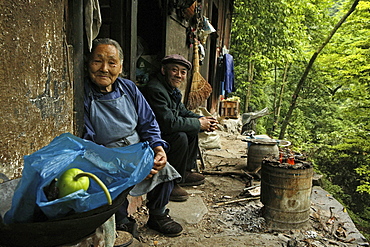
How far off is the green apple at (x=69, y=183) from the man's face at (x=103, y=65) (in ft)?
4.66

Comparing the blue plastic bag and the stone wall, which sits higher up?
the stone wall

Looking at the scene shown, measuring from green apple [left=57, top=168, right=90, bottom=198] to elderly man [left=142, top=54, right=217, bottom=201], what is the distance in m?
2.42

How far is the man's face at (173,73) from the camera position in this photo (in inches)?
150

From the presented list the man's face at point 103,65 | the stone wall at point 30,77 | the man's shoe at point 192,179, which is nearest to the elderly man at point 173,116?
the man's shoe at point 192,179

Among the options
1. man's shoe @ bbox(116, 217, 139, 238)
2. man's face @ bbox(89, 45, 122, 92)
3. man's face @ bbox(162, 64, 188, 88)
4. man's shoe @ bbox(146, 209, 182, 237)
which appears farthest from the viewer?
man's face @ bbox(162, 64, 188, 88)

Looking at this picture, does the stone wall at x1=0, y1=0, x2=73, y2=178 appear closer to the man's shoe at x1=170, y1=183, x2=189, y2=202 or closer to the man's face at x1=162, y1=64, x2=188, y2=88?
the man's face at x1=162, y1=64, x2=188, y2=88

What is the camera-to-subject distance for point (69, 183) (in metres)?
1.17

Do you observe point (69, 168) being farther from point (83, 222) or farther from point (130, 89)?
point (130, 89)

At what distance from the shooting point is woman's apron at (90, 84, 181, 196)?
251cm

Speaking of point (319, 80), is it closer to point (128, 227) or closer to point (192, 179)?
point (192, 179)

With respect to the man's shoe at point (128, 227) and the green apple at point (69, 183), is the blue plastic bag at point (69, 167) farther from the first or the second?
the man's shoe at point (128, 227)

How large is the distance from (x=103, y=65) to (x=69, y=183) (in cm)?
151

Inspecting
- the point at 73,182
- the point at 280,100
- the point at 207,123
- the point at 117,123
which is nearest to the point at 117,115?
the point at 117,123

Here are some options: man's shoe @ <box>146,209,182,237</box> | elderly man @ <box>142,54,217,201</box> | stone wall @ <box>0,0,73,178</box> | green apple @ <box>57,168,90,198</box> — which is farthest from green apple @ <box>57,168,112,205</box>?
elderly man @ <box>142,54,217,201</box>
